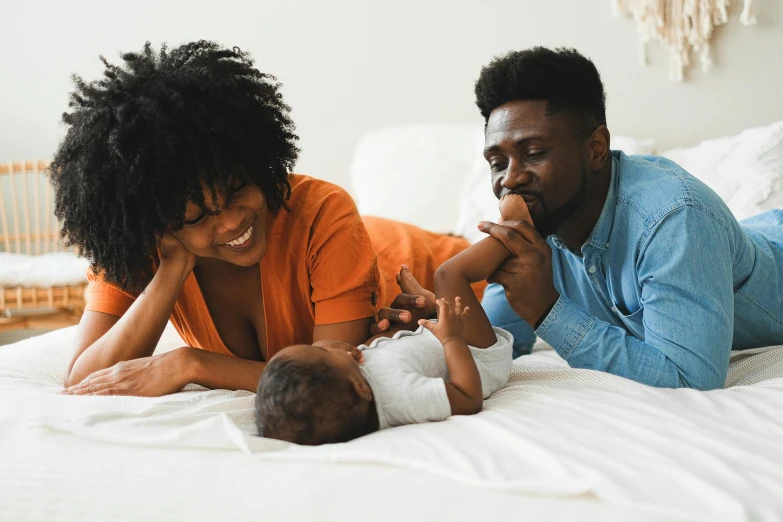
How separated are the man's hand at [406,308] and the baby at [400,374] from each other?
0.06 meters

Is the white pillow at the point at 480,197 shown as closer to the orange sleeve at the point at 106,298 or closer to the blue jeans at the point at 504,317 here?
the blue jeans at the point at 504,317

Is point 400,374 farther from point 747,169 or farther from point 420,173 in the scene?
point 420,173

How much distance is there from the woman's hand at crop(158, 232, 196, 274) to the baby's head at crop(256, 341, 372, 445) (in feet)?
1.22

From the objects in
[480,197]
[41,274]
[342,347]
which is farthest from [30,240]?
[342,347]

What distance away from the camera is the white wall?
8.96 ft

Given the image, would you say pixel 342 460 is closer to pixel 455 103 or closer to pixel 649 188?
pixel 649 188

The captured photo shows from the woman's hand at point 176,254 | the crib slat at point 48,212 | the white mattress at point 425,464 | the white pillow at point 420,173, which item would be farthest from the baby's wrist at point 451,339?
the crib slat at point 48,212

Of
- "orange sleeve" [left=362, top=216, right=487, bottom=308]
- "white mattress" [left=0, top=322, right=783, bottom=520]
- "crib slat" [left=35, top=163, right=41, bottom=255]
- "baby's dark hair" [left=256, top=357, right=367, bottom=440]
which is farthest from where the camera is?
"crib slat" [left=35, top=163, right=41, bottom=255]

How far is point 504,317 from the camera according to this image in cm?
184

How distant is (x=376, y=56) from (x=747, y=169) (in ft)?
5.25

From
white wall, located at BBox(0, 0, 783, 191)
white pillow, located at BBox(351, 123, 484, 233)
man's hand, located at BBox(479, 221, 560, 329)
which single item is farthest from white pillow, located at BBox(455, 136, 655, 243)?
man's hand, located at BBox(479, 221, 560, 329)

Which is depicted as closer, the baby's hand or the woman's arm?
the baby's hand

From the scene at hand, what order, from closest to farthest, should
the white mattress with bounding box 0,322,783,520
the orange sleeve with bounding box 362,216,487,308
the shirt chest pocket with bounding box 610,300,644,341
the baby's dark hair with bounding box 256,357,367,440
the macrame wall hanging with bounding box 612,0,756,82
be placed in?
the white mattress with bounding box 0,322,783,520
the baby's dark hair with bounding box 256,357,367,440
the shirt chest pocket with bounding box 610,300,644,341
the orange sleeve with bounding box 362,216,487,308
the macrame wall hanging with bounding box 612,0,756,82

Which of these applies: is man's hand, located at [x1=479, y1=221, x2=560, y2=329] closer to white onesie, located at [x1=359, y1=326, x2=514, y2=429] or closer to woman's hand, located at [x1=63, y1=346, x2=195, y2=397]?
white onesie, located at [x1=359, y1=326, x2=514, y2=429]
